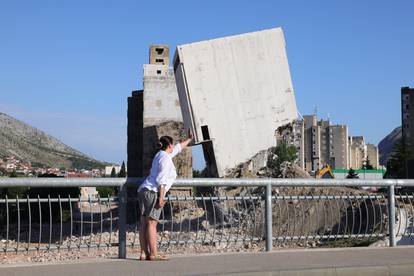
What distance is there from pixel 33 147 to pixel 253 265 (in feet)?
554

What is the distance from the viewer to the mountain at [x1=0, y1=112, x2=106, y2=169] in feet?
511

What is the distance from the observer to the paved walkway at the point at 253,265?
7461mm

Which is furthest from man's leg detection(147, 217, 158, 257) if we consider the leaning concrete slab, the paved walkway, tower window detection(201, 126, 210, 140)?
tower window detection(201, 126, 210, 140)

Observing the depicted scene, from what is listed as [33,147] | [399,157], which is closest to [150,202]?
[399,157]

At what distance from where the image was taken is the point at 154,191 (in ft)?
26.3

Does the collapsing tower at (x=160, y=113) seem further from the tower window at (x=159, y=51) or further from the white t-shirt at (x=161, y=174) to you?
the white t-shirt at (x=161, y=174)

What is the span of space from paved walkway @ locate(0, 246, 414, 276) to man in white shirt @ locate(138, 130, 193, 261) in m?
0.38

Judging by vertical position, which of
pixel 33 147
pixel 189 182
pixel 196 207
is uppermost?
pixel 33 147

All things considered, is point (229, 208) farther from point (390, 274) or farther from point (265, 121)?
point (265, 121)

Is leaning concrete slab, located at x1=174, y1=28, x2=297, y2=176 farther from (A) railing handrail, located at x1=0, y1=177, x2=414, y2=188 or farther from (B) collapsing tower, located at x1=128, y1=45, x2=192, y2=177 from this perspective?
(A) railing handrail, located at x1=0, y1=177, x2=414, y2=188

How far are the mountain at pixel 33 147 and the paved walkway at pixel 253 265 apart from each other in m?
139

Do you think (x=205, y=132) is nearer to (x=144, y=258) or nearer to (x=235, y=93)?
(x=235, y=93)

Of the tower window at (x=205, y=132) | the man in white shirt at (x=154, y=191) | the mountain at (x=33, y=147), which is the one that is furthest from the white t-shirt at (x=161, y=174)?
the mountain at (x=33, y=147)

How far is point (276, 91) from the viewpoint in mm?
24234
